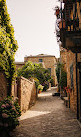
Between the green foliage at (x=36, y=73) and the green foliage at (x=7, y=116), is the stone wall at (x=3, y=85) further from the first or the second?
the green foliage at (x=36, y=73)

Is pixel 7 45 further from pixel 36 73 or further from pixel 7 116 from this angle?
pixel 36 73

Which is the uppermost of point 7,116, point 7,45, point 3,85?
point 7,45

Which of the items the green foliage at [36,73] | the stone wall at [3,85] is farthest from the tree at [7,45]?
the green foliage at [36,73]

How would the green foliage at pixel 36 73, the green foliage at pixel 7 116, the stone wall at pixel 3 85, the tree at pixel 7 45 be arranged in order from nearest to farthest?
the green foliage at pixel 7 116, the stone wall at pixel 3 85, the tree at pixel 7 45, the green foliage at pixel 36 73

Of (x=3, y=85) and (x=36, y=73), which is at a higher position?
(x=3, y=85)

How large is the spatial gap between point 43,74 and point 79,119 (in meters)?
19.1

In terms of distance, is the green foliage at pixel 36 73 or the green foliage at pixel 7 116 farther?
the green foliage at pixel 36 73

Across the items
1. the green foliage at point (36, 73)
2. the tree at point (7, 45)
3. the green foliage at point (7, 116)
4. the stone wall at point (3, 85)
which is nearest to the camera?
the green foliage at point (7, 116)

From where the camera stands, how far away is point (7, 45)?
6449mm

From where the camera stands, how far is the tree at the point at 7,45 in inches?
240

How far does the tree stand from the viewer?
609cm

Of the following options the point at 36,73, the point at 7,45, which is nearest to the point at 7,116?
the point at 7,45

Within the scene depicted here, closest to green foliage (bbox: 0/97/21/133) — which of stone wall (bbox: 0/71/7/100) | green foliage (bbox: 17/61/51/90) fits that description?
stone wall (bbox: 0/71/7/100)

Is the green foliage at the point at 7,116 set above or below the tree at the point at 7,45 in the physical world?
below
